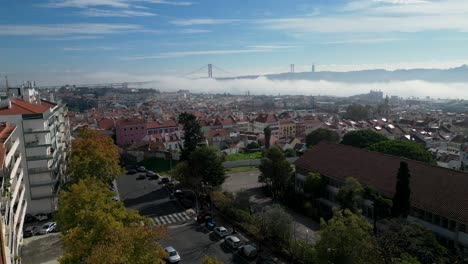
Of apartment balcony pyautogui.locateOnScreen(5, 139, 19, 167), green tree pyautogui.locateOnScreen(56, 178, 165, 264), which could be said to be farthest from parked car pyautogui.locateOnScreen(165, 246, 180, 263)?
apartment balcony pyautogui.locateOnScreen(5, 139, 19, 167)

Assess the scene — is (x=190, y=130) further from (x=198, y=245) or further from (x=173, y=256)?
(x=173, y=256)

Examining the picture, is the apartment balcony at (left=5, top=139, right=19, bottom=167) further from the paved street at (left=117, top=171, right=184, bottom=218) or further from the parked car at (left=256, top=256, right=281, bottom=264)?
the parked car at (left=256, top=256, right=281, bottom=264)

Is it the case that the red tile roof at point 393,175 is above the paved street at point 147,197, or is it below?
above

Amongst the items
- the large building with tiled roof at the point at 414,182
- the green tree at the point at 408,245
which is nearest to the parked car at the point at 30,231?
the large building with tiled roof at the point at 414,182

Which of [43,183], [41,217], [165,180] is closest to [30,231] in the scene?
[41,217]

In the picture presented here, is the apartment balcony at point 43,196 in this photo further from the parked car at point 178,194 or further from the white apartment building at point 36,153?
the parked car at point 178,194

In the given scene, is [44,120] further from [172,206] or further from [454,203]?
[454,203]
